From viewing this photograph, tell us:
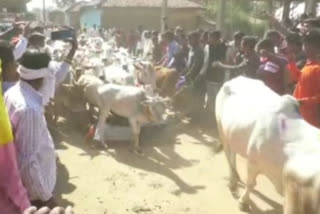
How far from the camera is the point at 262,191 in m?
6.31

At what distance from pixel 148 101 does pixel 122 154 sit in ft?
3.24

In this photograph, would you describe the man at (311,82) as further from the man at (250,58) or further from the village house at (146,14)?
the village house at (146,14)

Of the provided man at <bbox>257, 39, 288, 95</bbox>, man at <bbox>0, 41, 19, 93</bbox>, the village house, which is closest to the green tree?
the village house

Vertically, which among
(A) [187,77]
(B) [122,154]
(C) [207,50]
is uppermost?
(C) [207,50]

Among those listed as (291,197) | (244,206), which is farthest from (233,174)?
(291,197)

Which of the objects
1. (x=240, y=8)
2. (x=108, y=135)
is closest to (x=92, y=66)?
(x=108, y=135)

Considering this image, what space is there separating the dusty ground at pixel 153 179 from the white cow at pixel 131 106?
0.45m

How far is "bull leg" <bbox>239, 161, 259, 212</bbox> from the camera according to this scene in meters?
5.35

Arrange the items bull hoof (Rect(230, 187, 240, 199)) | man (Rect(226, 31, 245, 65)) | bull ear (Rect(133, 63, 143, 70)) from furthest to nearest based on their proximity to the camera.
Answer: bull ear (Rect(133, 63, 143, 70)) < man (Rect(226, 31, 245, 65)) < bull hoof (Rect(230, 187, 240, 199))

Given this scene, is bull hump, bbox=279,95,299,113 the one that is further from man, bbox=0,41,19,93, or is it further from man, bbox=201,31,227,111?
man, bbox=201,31,227,111

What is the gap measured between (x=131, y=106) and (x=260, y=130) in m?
3.52

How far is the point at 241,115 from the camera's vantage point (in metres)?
5.63

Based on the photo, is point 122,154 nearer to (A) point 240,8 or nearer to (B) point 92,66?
(B) point 92,66

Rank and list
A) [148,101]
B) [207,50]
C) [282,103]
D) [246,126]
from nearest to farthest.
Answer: [282,103] → [246,126] → [148,101] → [207,50]
